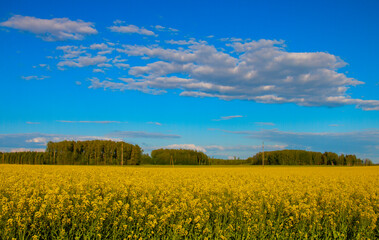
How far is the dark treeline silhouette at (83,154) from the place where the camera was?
117 metres

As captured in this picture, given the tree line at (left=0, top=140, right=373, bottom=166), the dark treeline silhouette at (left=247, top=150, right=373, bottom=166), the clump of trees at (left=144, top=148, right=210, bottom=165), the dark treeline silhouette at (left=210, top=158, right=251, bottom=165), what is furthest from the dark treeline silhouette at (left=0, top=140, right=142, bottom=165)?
the dark treeline silhouette at (left=247, top=150, right=373, bottom=166)

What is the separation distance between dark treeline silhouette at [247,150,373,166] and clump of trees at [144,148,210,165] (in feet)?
78.2

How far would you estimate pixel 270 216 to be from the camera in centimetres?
1097

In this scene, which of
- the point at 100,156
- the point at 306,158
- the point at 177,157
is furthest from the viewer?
the point at 306,158

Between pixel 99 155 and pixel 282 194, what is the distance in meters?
112

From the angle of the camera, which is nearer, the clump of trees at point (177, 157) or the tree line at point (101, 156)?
the tree line at point (101, 156)

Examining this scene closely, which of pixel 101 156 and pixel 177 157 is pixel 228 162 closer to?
pixel 177 157

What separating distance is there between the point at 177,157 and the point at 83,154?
124ft

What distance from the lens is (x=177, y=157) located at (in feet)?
420

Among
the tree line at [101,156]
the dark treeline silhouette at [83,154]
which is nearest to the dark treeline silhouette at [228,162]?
the tree line at [101,156]

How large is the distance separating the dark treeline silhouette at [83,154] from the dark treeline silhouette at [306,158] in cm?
5562

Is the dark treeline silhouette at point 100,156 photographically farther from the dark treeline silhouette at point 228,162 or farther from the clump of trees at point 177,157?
the dark treeline silhouette at point 228,162

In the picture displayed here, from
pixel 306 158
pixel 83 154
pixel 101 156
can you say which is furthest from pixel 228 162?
pixel 83 154

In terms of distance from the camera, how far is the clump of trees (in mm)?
124875
